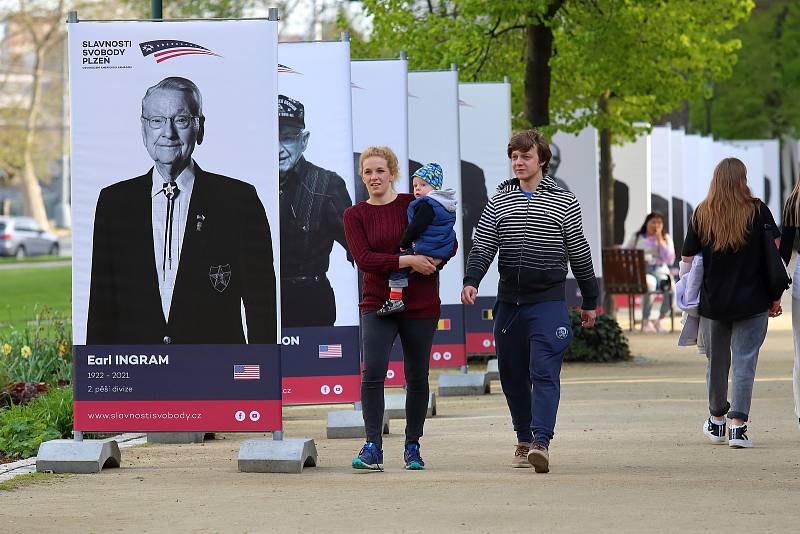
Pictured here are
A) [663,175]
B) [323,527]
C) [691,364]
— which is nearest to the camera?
[323,527]

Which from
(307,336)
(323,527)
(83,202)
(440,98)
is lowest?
(323,527)

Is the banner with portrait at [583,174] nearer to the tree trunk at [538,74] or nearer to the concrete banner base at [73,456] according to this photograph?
the tree trunk at [538,74]

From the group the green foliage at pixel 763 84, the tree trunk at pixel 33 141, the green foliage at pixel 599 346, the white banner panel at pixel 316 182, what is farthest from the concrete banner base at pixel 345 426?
the tree trunk at pixel 33 141

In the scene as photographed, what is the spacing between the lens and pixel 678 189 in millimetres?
31875

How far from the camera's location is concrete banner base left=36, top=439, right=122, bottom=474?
9695 millimetres

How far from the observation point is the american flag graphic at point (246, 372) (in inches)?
383

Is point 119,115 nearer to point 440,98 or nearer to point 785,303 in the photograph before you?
point 440,98

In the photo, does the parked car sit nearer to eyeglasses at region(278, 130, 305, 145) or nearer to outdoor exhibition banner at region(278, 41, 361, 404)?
outdoor exhibition banner at region(278, 41, 361, 404)

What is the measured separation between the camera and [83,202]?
9875mm

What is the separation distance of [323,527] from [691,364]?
1190 centimetres

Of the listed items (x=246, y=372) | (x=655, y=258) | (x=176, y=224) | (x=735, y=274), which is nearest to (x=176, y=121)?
(x=176, y=224)

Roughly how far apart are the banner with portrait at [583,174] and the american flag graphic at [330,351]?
8.74 m

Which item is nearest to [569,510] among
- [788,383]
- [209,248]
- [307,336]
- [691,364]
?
[209,248]

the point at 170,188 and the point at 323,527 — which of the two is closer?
the point at 323,527
